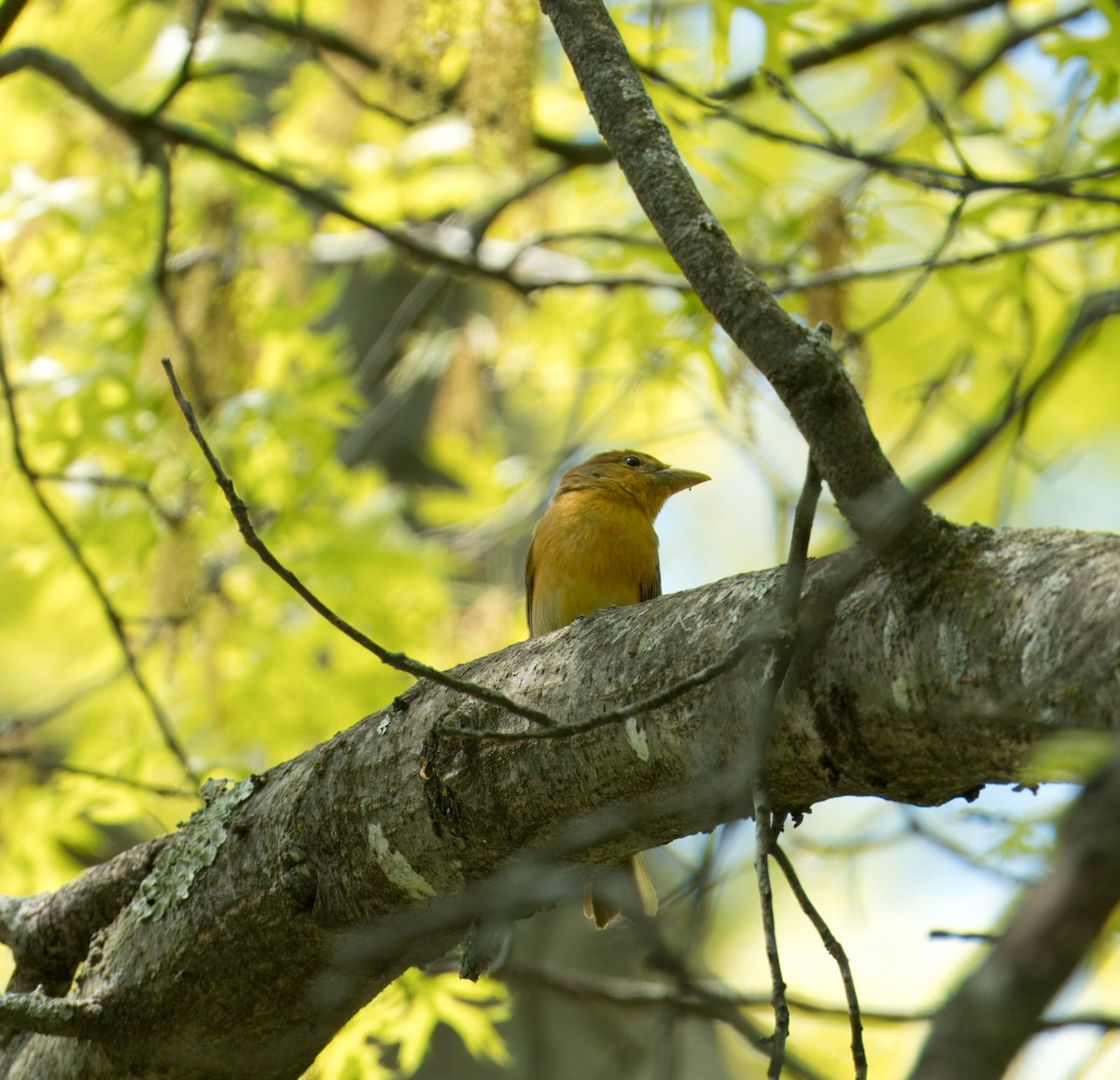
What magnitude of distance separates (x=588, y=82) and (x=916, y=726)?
126cm

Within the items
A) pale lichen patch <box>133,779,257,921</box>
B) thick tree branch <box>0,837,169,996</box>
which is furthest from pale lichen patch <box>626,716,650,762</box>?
thick tree branch <box>0,837,169,996</box>

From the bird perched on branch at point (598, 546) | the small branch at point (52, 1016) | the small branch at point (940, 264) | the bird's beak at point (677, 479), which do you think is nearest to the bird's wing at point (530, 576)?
the bird perched on branch at point (598, 546)

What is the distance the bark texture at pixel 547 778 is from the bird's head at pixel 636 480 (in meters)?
2.50

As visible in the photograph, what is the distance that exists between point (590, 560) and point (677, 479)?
647 millimetres

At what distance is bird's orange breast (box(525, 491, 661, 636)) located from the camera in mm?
4480

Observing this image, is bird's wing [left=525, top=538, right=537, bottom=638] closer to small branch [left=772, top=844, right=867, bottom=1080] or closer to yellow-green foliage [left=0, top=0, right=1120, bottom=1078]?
yellow-green foliage [left=0, top=0, right=1120, bottom=1078]

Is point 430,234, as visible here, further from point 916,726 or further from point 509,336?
point 916,726

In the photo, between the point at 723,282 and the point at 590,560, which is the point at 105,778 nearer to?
the point at 590,560

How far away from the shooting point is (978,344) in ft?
15.2

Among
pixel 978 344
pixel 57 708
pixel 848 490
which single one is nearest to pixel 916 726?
pixel 848 490

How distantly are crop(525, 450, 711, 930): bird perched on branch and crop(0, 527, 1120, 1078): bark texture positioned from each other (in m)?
2.01

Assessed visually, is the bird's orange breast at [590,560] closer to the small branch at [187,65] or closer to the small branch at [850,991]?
the small branch at [187,65]

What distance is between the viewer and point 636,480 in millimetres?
4926

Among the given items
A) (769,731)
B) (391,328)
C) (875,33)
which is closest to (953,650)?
(769,731)
